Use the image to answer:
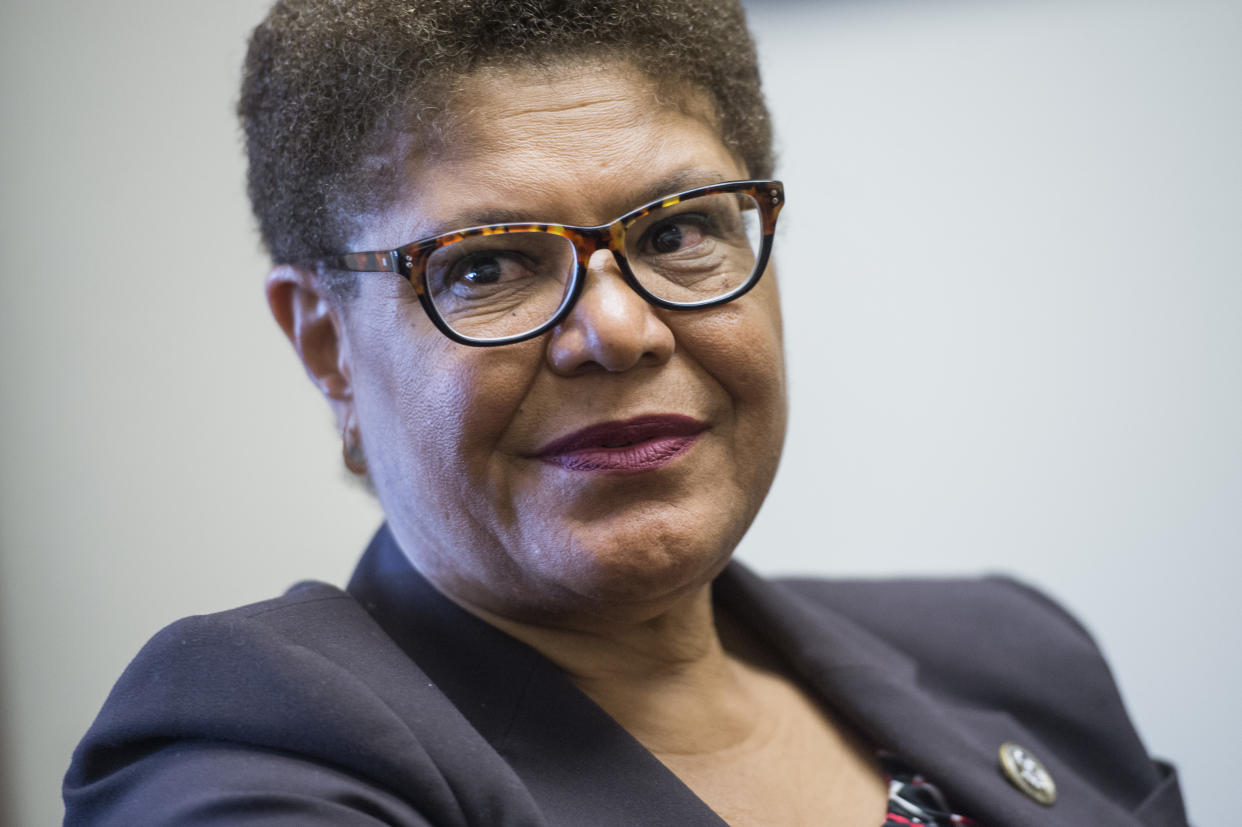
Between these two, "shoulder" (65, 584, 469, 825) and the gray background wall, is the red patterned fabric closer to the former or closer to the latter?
"shoulder" (65, 584, 469, 825)

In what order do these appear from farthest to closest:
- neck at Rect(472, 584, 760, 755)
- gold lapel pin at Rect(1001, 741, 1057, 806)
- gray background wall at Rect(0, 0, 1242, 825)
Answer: gray background wall at Rect(0, 0, 1242, 825) → gold lapel pin at Rect(1001, 741, 1057, 806) → neck at Rect(472, 584, 760, 755)

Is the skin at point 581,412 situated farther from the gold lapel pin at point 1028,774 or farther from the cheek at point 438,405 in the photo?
the gold lapel pin at point 1028,774

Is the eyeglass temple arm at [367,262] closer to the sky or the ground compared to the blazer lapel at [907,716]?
closer to the sky

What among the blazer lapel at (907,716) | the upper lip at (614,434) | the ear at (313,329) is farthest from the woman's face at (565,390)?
the blazer lapel at (907,716)

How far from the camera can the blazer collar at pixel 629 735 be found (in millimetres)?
1128

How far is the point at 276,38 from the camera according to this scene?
1325mm

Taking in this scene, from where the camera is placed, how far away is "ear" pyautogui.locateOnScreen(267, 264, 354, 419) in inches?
52.0

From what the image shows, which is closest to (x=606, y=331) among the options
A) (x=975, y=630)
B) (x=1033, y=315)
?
(x=975, y=630)

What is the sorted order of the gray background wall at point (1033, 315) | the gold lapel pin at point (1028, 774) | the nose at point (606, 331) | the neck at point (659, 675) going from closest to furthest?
the nose at point (606, 331) < the neck at point (659, 675) < the gold lapel pin at point (1028, 774) < the gray background wall at point (1033, 315)

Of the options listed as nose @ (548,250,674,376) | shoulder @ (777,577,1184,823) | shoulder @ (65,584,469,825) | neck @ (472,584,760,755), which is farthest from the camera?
shoulder @ (777,577,1184,823)

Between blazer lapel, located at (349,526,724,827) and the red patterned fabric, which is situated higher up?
blazer lapel, located at (349,526,724,827)

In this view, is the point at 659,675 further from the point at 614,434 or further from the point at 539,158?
the point at 539,158

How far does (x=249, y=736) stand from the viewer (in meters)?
0.94

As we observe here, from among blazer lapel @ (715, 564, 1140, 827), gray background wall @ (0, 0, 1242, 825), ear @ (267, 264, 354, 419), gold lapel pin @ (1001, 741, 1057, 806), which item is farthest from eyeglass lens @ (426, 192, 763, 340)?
gray background wall @ (0, 0, 1242, 825)
